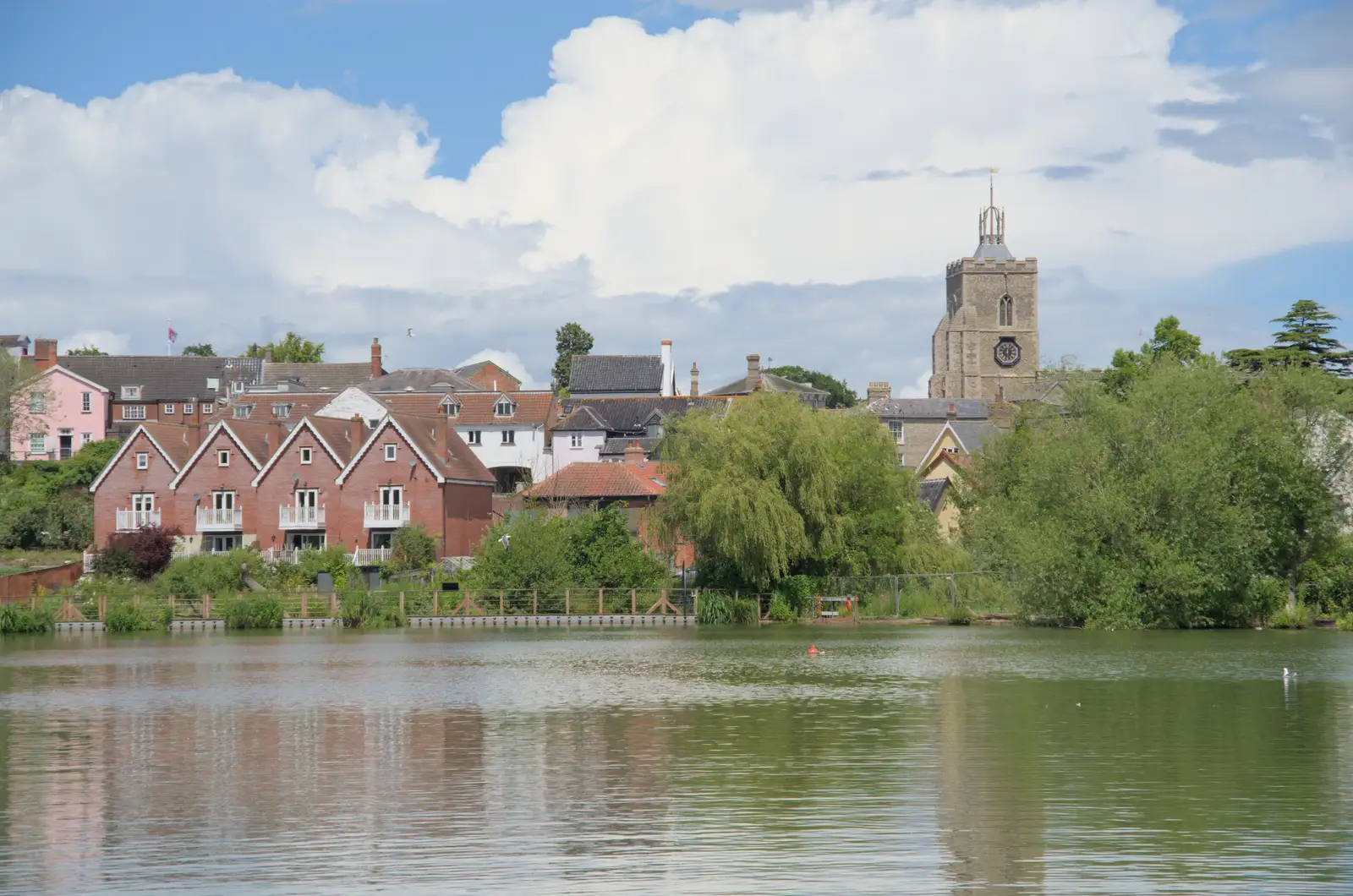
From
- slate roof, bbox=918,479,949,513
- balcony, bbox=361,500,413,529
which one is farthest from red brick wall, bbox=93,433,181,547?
slate roof, bbox=918,479,949,513

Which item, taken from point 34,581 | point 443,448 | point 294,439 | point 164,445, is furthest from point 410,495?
point 34,581

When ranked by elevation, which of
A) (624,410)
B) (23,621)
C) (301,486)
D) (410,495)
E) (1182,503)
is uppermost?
(624,410)

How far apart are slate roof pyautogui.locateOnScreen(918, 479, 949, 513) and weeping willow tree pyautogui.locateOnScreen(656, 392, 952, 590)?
1672 cm

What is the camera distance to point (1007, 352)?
166 meters

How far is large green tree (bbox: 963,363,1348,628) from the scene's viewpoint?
172 feet

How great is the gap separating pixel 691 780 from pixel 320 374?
10972 centimetres

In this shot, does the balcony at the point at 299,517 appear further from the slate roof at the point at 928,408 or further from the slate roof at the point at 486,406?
the slate roof at the point at 928,408

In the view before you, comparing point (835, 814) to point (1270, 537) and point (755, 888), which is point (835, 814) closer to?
point (755, 888)

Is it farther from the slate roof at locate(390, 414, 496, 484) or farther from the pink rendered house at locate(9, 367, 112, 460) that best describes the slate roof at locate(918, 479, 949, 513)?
the pink rendered house at locate(9, 367, 112, 460)

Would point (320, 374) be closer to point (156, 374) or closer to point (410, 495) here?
point (156, 374)

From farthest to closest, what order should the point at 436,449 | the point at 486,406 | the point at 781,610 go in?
the point at 486,406
the point at 436,449
the point at 781,610

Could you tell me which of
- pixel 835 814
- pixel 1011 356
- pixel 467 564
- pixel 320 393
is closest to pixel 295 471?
pixel 467 564

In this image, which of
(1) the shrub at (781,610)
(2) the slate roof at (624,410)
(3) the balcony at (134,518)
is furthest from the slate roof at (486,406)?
(1) the shrub at (781,610)

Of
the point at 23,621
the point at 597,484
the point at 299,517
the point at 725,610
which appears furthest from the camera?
the point at 299,517
